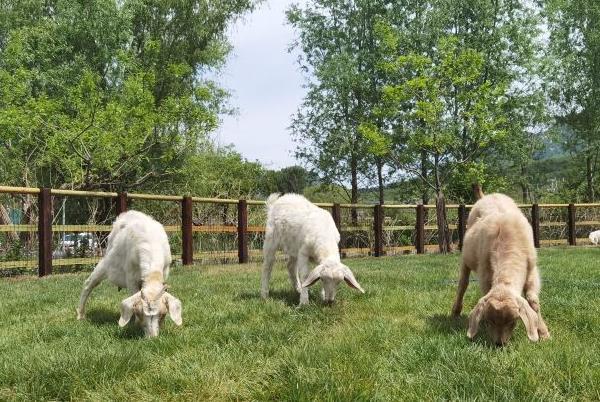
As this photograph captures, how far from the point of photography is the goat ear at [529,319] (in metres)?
3.96

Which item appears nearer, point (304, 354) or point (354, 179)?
point (304, 354)

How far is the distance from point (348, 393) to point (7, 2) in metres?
25.9

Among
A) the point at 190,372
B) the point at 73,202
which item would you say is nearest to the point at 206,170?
the point at 73,202

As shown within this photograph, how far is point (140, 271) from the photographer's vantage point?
5887mm

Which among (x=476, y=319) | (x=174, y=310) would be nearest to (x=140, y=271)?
(x=174, y=310)

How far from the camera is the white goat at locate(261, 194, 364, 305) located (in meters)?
6.25

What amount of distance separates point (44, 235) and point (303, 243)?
21.2 ft

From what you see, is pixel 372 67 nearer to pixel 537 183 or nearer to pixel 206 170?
pixel 206 170

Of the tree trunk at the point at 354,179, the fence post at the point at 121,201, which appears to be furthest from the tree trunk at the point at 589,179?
the fence post at the point at 121,201

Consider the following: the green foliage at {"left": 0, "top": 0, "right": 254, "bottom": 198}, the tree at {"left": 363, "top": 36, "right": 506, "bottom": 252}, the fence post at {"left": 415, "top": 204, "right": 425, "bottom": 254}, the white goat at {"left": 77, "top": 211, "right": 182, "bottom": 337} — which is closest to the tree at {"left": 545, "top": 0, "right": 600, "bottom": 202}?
the tree at {"left": 363, "top": 36, "right": 506, "bottom": 252}

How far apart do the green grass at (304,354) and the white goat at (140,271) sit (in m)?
0.21

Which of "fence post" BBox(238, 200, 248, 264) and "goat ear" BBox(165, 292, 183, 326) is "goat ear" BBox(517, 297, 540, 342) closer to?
"goat ear" BBox(165, 292, 183, 326)

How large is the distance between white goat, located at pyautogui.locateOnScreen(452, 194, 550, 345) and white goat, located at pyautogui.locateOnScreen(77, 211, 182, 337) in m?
2.59

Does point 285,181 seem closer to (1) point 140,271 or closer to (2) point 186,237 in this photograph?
(2) point 186,237
